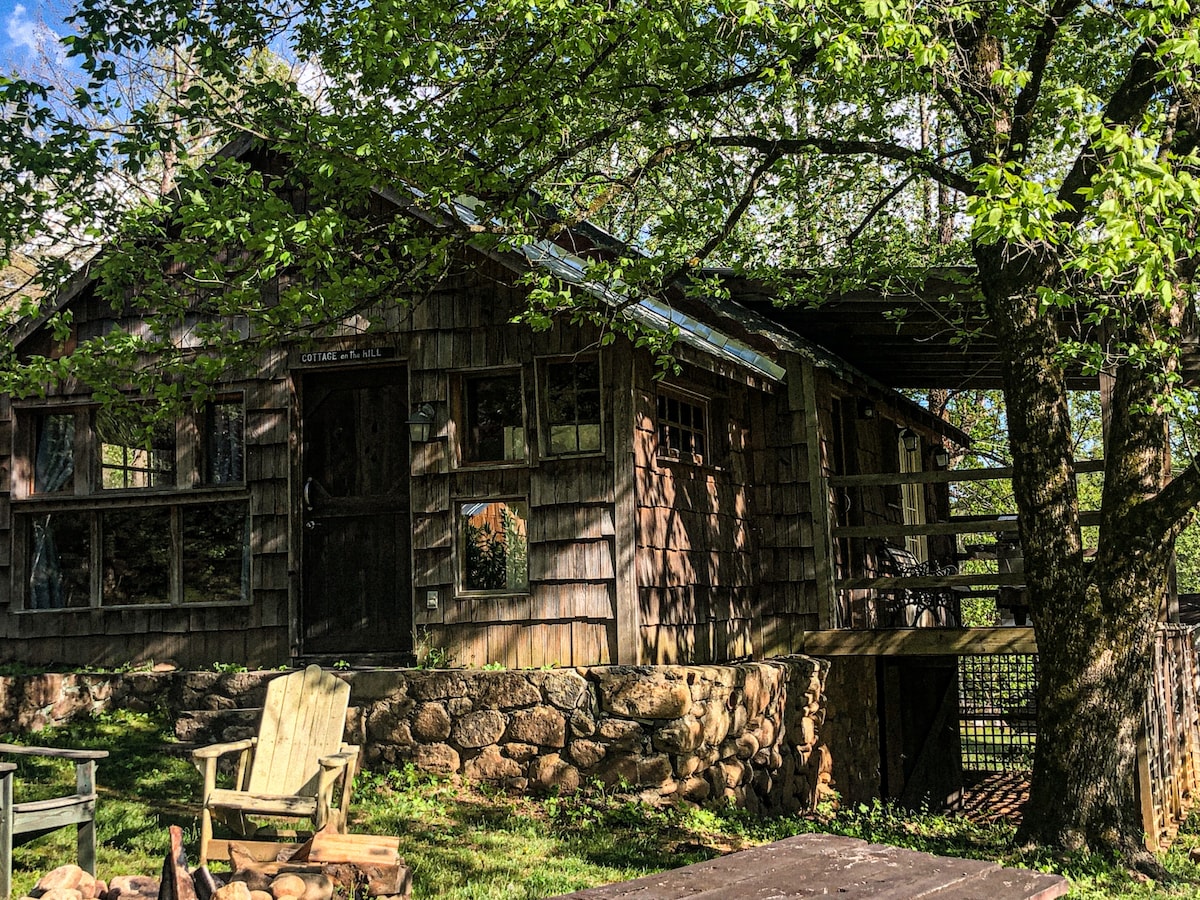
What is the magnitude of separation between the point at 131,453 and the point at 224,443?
86 cm

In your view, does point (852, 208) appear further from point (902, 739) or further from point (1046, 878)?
point (1046, 878)

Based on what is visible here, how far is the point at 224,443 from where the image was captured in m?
10.2

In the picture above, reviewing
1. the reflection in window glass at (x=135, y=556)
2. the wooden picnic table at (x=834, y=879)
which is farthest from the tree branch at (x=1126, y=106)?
the reflection in window glass at (x=135, y=556)

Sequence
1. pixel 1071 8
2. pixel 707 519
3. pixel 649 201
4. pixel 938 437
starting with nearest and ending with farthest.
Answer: pixel 1071 8, pixel 707 519, pixel 938 437, pixel 649 201

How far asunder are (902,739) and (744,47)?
8.13 metres

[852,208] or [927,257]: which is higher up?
[852,208]

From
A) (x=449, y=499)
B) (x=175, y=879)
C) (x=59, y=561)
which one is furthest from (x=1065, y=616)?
(x=59, y=561)

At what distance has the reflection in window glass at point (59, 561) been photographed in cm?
1028

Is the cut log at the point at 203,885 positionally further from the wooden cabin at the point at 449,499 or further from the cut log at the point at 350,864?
the wooden cabin at the point at 449,499

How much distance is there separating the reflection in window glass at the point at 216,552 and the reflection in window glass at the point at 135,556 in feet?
0.66

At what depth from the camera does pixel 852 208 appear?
1969cm

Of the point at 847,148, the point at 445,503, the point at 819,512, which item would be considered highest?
the point at 847,148

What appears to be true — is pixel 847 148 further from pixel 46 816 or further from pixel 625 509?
pixel 46 816

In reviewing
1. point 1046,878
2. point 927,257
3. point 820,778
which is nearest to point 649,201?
point 927,257
